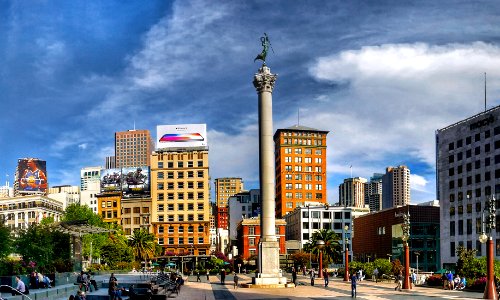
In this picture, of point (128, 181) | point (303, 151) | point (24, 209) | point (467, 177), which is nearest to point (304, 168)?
point (303, 151)

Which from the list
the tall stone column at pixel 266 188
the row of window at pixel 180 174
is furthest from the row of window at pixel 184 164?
the tall stone column at pixel 266 188

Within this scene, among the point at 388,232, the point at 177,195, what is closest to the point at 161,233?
the point at 177,195

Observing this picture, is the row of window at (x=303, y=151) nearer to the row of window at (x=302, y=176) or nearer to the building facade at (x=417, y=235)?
the row of window at (x=302, y=176)

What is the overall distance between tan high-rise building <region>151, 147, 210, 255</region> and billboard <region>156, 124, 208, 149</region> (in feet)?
5.19

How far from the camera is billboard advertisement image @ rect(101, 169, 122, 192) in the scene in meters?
161

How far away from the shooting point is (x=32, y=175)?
555 ft

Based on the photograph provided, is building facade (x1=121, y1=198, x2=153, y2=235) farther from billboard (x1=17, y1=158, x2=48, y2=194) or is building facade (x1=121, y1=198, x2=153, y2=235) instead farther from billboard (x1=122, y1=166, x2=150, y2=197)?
billboard (x1=17, y1=158, x2=48, y2=194)

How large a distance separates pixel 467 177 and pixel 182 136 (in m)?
64.9

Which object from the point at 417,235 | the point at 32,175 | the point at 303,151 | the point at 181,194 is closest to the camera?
the point at 181,194

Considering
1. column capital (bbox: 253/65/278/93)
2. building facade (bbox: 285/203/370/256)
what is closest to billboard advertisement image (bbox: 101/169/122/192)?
building facade (bbox: 285/203/370/256)

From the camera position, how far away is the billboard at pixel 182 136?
142 m

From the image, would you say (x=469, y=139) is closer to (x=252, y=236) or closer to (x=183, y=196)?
(x=252, y=236)

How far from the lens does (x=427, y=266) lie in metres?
147

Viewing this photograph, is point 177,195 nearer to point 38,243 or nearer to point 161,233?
point 161,233
